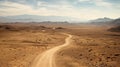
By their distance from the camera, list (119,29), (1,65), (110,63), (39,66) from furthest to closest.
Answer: (119,29)
(110,63)
(1,65)
(39,66)

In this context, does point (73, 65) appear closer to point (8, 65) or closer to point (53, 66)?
point (53, 66)

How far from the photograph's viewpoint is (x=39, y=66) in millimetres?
24609

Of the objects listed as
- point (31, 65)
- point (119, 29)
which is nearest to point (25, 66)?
point (31, 65)

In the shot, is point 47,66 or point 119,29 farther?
point 119,29

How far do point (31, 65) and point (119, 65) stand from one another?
48.3ft

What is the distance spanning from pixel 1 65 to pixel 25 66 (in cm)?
415

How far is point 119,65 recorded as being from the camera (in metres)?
27.4

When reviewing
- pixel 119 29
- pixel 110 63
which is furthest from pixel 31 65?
pixel 119 29

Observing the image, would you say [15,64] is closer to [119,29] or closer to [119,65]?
[119,65]

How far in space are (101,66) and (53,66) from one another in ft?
26.1

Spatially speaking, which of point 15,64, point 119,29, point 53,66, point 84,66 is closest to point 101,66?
point 84,66

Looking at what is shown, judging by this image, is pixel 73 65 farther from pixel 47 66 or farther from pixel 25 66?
pixel 25 66

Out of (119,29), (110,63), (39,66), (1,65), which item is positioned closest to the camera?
(39,66)

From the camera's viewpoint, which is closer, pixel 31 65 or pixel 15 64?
pixel 31 65
